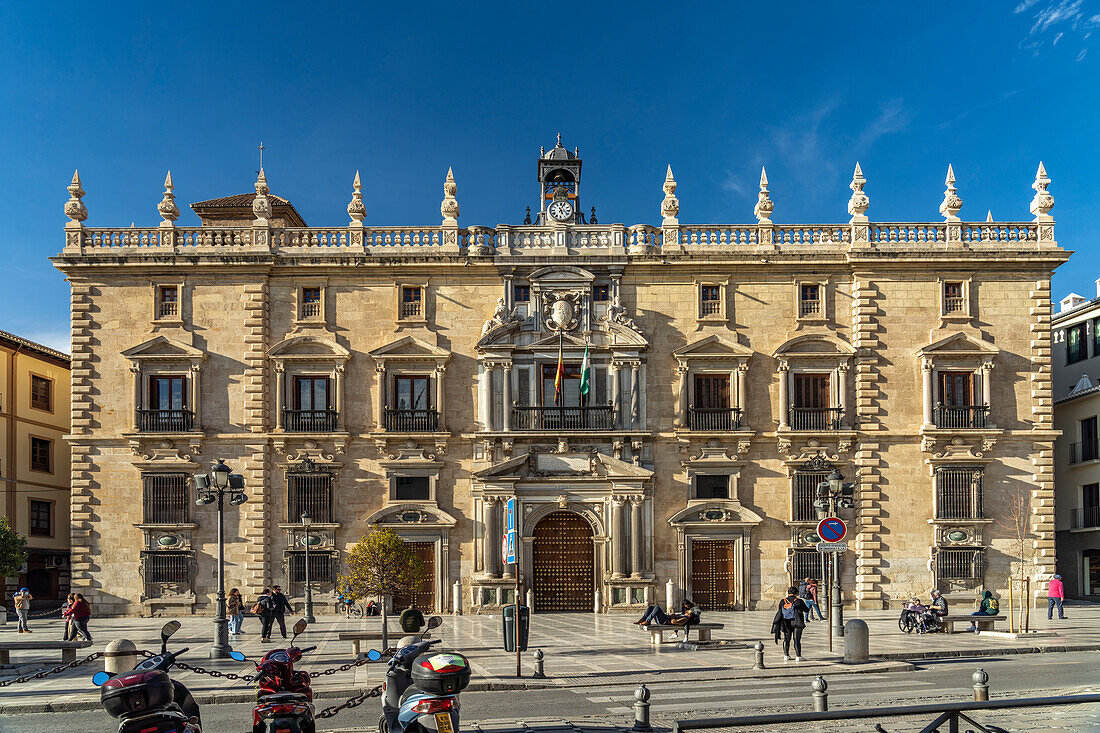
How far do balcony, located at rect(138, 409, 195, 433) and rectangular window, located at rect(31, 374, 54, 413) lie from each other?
12.0 meters

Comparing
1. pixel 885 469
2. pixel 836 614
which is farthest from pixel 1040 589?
pixel 836 614

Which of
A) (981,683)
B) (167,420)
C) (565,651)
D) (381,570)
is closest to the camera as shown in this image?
(981,683)

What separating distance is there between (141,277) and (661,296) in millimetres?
18281

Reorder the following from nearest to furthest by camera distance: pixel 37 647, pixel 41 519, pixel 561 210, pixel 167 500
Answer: pixel 37 647 → pixel 167 500 → pixel 561 210 → pixel 41 519

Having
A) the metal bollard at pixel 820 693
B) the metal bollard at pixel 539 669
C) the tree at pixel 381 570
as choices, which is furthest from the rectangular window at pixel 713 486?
the metal bollard at pixel 820 693

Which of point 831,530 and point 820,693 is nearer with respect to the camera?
point 820,693

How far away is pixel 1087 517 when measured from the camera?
1529 inches

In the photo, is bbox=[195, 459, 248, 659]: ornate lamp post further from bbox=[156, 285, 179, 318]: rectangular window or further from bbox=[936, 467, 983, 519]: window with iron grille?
bbox=[936, 467, 983, 519]: window with iron grille

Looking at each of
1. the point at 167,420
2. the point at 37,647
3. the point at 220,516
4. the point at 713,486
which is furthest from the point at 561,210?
the point at 37,647

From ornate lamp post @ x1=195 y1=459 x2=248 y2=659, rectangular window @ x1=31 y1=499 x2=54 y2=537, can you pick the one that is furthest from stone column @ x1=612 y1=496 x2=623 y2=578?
rectangular window @ x1=31 y1=499 x2=54 y2=537

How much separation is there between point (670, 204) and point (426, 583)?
15819mm

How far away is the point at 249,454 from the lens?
109 ft

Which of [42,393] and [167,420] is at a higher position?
[42,393]

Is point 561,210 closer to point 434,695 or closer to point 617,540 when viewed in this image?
point 617,540
